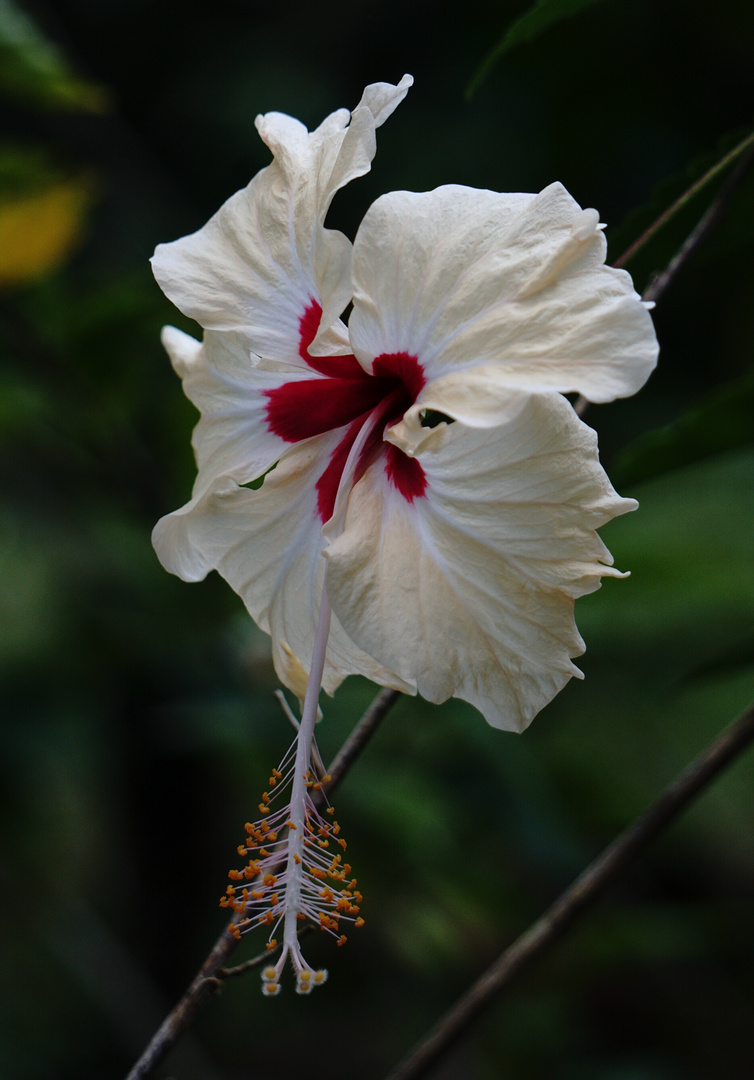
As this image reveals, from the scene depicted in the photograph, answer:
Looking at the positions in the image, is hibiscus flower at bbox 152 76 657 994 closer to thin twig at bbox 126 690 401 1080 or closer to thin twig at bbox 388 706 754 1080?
thin twig at bbox 126 690 401 1080

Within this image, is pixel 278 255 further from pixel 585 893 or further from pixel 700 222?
pixel 585 893

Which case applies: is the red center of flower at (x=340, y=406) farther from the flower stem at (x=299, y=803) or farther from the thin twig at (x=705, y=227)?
the thin twig at (x=705, y=227)

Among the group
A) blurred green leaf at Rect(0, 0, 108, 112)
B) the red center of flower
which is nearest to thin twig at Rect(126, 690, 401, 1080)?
the red center of flower

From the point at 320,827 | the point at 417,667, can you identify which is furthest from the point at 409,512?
the point at 320,827

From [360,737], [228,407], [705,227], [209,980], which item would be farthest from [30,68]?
[209,980]

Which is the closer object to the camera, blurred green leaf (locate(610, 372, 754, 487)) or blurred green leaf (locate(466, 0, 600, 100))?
blurred green leaf (locate(466, 0, 600, 100))

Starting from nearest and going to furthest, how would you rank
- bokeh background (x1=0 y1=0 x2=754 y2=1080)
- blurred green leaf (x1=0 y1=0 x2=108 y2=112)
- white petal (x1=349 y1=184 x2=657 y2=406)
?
white petal (x1=349 y1=184 x2=657 y2=406) → blurred green leaf (x1=0 y1=0 x2=108 y2=112) → bokeh background (x1=0 y1=0 x2=754 y2=1080)
